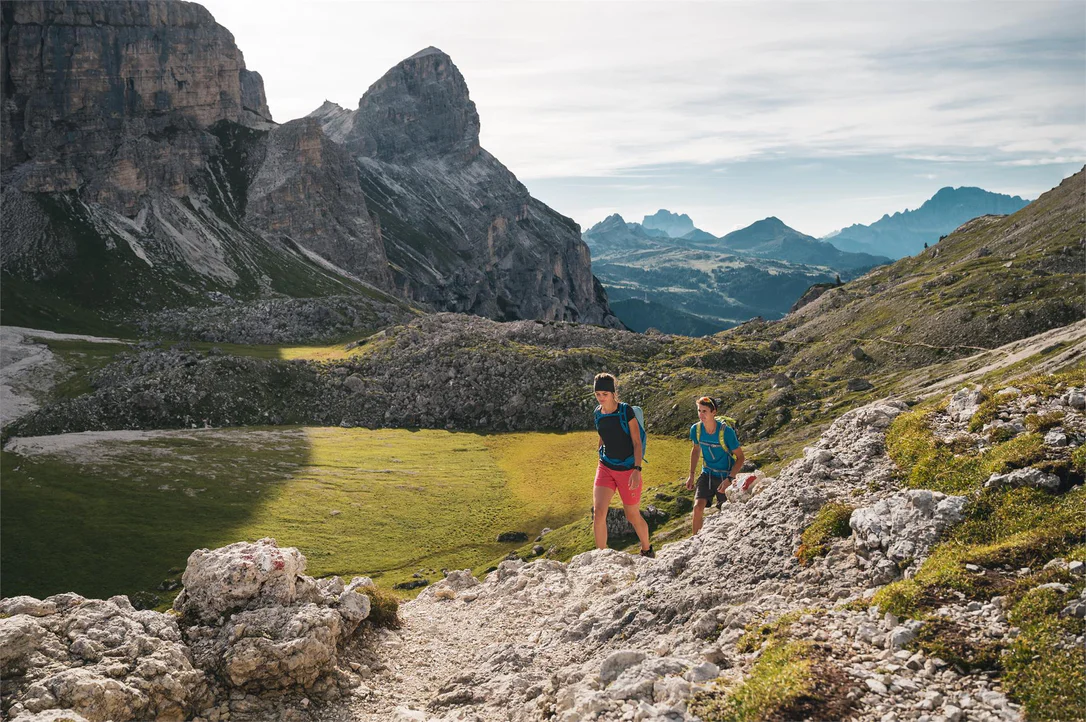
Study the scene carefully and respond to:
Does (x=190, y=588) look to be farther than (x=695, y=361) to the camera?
No

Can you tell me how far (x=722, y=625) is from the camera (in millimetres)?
16969

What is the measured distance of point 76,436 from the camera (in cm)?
8856

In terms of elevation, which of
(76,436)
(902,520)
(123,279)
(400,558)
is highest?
(123,279)

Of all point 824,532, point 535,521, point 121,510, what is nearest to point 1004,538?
point 824,532

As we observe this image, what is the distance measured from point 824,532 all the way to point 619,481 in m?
6.82

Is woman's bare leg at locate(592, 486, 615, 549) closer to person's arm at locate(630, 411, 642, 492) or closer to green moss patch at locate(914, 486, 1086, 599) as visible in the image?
person's arm at locate(630, 411, 642, 492)

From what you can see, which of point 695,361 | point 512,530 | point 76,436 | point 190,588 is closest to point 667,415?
point 695,361

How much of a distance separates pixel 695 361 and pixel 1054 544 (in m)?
112

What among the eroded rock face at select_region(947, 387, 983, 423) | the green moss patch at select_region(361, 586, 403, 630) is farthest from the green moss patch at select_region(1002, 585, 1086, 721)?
the green moss patch at select_region(361, 586, 403, 630)

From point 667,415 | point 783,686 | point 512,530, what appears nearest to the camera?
point 783,686

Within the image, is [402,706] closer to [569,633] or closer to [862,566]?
[569,633]

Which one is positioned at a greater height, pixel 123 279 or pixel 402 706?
pixel 123 279

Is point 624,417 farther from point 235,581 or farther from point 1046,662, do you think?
point 235,581

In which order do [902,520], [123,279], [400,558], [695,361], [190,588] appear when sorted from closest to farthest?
[902,520] → [190,588] → [400,558] → [695,361] → [123,279]
